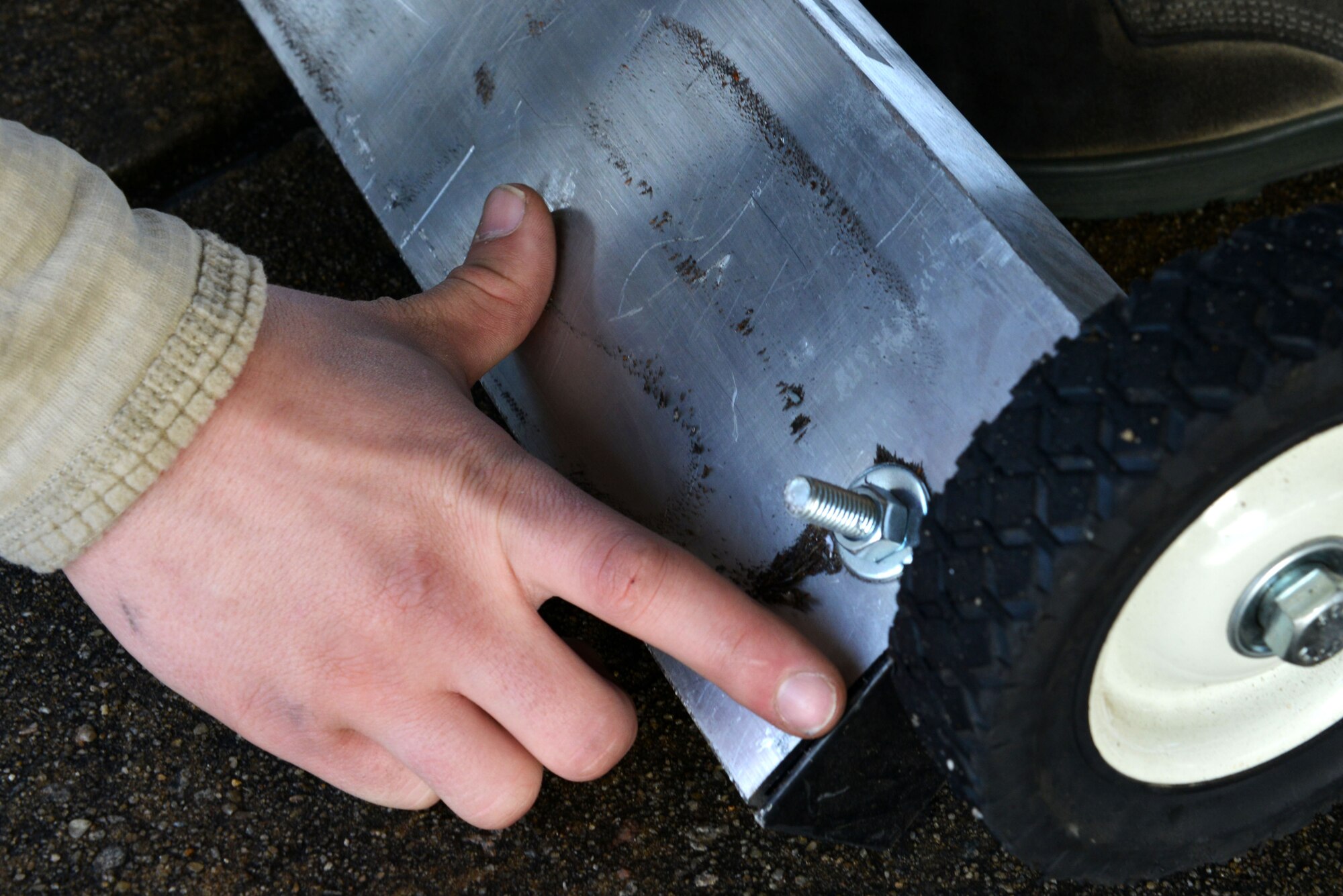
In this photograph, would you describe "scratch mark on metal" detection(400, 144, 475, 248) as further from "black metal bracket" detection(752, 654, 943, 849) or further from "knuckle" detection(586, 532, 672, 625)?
"black metal bracket" detection(752, 654, 943, 849)

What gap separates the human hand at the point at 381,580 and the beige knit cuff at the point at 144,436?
0.05 ft

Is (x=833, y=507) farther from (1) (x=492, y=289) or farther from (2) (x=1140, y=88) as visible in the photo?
(2) (x=1140, y=88)

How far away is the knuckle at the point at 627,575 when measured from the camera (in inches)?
28.5

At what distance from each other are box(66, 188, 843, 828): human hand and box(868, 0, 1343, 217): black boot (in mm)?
763

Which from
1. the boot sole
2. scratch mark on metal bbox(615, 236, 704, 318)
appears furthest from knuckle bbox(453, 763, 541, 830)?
the boot sole

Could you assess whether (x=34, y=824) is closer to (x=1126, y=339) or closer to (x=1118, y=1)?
(x=1126, y=339)

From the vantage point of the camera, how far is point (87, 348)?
2.44ft

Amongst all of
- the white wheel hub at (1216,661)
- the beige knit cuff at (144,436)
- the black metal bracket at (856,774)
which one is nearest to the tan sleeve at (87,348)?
the beige knit cuff at (144,436)

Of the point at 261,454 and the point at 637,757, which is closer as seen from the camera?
the point at 261,454

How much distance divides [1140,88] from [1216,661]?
750mm

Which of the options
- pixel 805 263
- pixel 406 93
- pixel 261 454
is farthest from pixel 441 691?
pixel 406 93

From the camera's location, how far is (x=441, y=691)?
30.7 inches

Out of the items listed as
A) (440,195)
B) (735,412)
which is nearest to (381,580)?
(735,412)

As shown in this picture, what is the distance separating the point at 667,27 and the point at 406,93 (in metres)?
0.34
